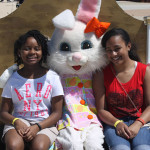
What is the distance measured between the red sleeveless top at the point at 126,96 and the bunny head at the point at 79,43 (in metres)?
0.23

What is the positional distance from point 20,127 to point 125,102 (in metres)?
0.86

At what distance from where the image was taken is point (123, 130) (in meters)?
1.77

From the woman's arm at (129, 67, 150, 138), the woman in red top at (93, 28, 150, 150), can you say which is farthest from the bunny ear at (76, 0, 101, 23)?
the woman's arm at (129, 67, 150, 138)

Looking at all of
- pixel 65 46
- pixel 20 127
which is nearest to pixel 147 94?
pixel 65 46

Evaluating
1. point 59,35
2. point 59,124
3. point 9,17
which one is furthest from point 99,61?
point 9,17

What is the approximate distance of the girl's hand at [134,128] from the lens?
177cm

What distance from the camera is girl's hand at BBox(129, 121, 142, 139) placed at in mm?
1766

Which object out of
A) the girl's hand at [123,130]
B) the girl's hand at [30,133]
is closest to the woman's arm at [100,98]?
the girl's hand at [123,130]

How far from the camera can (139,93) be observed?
6.26 feet

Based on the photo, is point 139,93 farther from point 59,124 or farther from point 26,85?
point 26,85

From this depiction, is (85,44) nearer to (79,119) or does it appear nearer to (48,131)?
(79,119)

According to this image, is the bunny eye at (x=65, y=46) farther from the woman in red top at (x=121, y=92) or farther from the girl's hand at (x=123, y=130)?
the girl's hand at (x=123, y=130)

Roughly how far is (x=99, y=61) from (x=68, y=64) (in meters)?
0.26

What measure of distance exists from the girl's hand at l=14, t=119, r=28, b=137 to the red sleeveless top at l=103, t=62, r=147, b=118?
72 centimetres
